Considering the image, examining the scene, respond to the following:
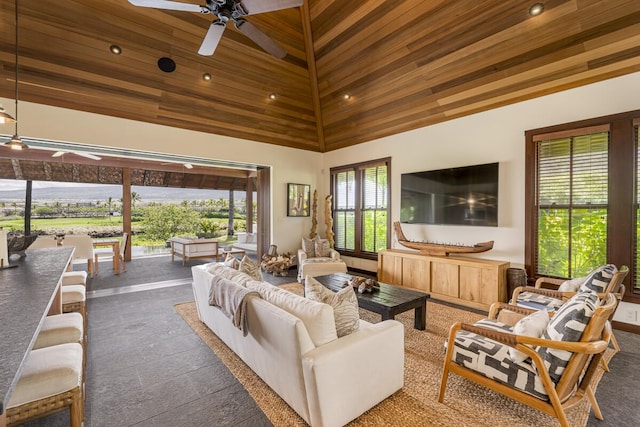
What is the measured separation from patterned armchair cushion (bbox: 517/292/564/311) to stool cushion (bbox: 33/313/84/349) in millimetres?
4039

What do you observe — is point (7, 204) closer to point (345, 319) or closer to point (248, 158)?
point (248, 158)

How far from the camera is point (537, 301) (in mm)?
3055

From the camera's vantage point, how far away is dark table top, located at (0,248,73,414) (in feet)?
2.69

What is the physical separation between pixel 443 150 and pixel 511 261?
211 cm

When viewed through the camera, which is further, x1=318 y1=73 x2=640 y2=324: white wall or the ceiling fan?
x1=318 y1=73 x2=640 y2=324: white wall

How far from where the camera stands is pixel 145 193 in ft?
31.4

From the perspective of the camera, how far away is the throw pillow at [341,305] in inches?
78.2

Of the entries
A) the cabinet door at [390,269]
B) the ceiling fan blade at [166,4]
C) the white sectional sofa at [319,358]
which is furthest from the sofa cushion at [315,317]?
the cabinet door at [390,269]

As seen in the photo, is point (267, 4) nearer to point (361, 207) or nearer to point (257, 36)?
point (257, 36)

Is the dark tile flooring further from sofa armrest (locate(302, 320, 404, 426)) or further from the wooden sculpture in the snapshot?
the wooden sculpture

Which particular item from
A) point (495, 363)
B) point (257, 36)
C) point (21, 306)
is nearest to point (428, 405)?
point (495, 363)

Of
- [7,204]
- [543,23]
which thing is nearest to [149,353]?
[543,23]

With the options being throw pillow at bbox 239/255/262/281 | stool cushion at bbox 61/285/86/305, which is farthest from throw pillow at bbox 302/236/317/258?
stool cushion at bbox 61/285/86/305

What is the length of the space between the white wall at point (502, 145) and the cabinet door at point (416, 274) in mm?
663
